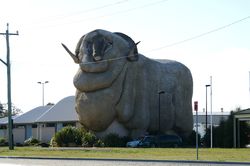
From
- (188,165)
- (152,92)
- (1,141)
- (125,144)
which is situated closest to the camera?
(188,165)

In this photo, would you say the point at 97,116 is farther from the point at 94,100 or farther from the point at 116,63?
the point at 116,63

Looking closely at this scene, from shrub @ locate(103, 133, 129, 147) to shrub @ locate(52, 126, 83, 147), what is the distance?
11.1ft

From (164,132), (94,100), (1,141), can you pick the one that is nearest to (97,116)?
(94,100)

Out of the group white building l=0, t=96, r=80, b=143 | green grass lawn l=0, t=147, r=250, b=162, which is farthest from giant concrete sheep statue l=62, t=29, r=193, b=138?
green grass lawn l=0, t=147, r=250, b=162

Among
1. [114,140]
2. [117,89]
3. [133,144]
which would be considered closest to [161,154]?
[133,144]

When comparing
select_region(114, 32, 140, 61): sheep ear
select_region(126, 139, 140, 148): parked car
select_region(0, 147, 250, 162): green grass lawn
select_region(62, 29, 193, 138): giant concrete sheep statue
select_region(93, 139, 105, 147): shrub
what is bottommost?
select_region(93, 139, 105, 147): shrub

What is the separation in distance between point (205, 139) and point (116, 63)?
586 inches

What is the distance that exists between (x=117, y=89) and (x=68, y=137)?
7.67 meters

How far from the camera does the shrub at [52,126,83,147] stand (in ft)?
219

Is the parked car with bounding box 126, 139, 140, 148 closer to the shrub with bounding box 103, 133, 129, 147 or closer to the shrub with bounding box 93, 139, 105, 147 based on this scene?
the shrub with bounding box 103, 133, 129, 147

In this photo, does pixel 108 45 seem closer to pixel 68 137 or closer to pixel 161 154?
pixel 68 137

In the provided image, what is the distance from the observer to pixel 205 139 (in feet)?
237

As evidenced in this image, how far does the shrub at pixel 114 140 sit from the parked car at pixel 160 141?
11.5 ft

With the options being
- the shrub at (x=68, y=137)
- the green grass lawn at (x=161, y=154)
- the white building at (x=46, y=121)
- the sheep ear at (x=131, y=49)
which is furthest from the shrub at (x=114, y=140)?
the green grass lawn at (x=161, y=154)
